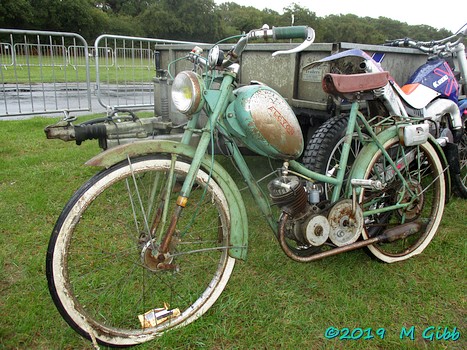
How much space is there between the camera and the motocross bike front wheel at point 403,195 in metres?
2.56

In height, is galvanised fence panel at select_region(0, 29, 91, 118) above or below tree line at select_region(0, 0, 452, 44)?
below

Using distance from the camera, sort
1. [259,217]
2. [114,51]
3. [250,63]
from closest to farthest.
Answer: [259,217]
[250,63]
[114,51]

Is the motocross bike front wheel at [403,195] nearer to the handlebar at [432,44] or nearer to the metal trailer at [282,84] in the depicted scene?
the metal trailer at [282,84]

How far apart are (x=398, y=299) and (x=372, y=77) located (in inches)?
52.9

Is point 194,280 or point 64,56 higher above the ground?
point 64,56

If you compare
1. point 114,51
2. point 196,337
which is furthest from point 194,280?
point 114,51

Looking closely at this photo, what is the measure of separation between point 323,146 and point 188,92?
1.20 metres

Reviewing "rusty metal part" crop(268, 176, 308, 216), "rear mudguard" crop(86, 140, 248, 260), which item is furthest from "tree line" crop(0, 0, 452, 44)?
"rear mudguard" crop(86, 140, 248, 260)

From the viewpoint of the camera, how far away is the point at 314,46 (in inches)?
117

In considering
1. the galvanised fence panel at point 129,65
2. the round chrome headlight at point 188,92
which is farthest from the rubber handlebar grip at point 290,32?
the galvanised fence panel at point 129,65

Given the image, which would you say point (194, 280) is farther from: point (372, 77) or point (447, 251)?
point (447, 251)

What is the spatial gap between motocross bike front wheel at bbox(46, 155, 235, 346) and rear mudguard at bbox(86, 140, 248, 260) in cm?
3

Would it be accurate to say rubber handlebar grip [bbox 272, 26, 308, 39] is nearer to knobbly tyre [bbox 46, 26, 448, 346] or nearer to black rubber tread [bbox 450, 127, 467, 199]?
knobbly tyre [bbox 46, 26, 448, 346]

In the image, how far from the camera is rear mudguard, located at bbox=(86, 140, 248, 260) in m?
1.73
